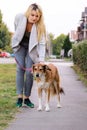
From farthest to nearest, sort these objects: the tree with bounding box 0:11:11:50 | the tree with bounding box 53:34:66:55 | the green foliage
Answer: the tree with bounding box 53:34:66:55 → the tree with bounding box 0:11:11:50 → the green foliage

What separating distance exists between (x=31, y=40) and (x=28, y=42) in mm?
274

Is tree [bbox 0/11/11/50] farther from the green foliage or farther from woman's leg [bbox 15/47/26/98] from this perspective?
woman's leg [bbox 15/47/26/98]

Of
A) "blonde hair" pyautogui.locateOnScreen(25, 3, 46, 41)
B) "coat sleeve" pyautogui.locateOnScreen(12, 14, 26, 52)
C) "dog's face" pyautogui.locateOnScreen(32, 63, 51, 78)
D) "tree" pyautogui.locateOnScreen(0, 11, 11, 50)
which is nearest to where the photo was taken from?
"dog's face" pyautogui.locateOnScreen(32, 63, 51, 78)

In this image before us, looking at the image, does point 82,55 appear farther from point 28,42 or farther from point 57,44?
point 57,44

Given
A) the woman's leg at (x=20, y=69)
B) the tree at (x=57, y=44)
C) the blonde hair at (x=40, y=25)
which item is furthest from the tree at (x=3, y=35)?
the blonde hair at (x=40, y=25)

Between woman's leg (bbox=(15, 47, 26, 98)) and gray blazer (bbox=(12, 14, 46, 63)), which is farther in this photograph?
woman's leg (bbox=(15, 47, 26, 98))

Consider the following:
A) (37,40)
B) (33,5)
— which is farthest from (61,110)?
(33,5)

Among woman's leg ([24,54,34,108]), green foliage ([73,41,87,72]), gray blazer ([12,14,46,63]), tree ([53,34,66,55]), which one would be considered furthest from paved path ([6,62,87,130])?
tree ([53,34,66,55])

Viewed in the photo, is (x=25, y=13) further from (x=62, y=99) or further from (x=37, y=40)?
(x=62, y=99)

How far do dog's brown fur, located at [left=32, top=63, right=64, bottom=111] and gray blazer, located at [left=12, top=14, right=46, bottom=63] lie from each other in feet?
0.99

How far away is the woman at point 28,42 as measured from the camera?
10.0m

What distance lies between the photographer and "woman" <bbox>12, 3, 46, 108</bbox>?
10023 mm

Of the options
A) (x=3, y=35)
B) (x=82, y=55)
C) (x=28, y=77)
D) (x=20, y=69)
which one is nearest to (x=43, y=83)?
(x=28, y=77)

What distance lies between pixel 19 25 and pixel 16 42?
0.32 meters
